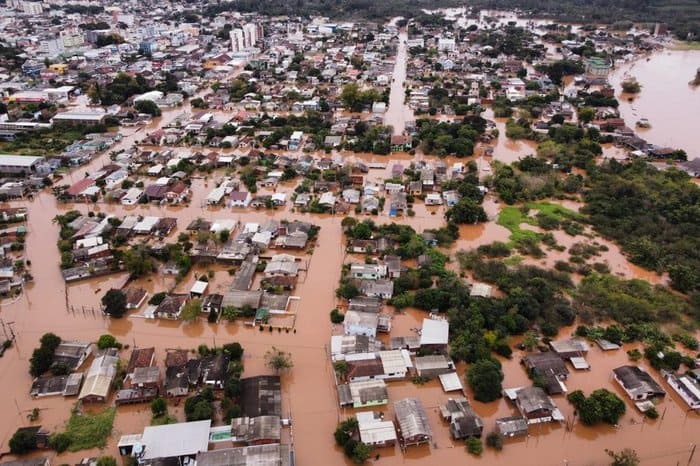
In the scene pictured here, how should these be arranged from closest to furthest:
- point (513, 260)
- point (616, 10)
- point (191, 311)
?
point (191, 311), point (513, 260), point (616, 10)

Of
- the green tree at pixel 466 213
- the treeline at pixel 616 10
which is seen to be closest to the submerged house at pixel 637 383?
the green tree at pixel 466 213

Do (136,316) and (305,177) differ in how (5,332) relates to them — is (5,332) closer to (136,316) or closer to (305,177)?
(136,316)

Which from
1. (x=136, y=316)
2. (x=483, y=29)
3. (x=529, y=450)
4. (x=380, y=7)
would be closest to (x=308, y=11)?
(x=380, y=7)

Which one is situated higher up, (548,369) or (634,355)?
(548,369)

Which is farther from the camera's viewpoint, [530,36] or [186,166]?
[530,36]

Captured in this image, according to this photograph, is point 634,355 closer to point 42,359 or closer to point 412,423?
point 412,423

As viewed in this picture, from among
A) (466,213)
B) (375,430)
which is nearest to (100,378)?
(375,430)

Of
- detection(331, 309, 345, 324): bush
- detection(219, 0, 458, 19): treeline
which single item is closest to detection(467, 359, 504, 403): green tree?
detection(331, 309, 345, 324): bush

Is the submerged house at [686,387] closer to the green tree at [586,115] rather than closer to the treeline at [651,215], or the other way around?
the treeline at [651,215]
